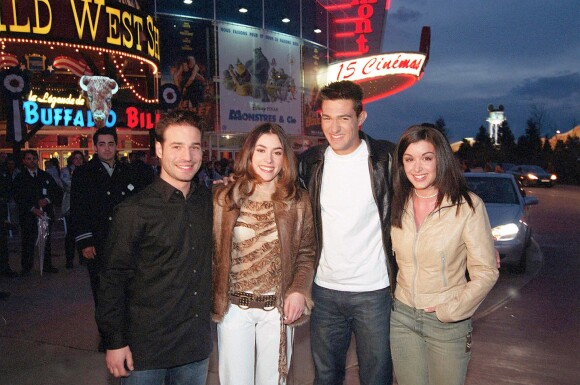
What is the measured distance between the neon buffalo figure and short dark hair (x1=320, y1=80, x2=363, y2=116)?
37.0ft

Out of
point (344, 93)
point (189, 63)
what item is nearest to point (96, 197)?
point (344, 93)

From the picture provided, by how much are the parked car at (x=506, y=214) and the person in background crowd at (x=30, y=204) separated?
7522 millimetres

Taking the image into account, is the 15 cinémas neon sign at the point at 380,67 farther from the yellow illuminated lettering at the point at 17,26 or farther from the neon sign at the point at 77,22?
the yellow illuminated lettering at the point at 17,26

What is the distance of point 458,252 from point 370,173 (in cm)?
76

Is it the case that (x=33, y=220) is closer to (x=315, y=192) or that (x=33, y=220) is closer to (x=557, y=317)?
(x=315, y=192)

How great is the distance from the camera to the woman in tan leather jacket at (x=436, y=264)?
8.82 ft

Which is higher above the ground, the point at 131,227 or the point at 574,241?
the point at 131,227

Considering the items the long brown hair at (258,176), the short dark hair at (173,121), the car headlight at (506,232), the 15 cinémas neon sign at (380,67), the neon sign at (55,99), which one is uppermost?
the 15 cinémas neon sign at (380,67)

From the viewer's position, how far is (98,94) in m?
13.4

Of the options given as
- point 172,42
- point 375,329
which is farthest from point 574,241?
point 172,42

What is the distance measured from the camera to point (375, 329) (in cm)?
317

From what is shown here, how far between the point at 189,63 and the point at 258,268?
23.2m

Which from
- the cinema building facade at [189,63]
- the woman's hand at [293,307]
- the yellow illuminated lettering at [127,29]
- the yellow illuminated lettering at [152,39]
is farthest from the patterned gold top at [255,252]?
the yellow illuminated lettering at [152,39]

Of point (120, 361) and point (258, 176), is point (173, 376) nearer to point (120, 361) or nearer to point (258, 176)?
point (120, 361)
